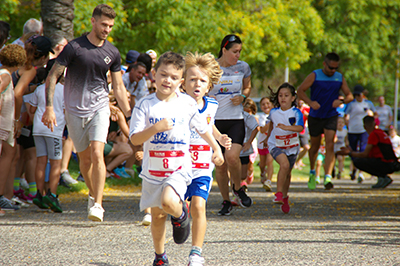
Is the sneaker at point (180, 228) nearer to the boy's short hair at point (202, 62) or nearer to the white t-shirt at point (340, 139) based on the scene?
the boy's short hair at point (202, 62)

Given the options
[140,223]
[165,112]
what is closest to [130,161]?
[140,223]

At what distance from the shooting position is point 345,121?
1719cm

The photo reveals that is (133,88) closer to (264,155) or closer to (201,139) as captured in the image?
(264,155)

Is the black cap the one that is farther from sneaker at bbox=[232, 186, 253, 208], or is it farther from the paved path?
sneaker at bbox=[232, 186, 253, 208]

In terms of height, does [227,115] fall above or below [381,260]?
above

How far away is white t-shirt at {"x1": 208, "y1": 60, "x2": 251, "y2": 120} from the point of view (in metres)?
7.75

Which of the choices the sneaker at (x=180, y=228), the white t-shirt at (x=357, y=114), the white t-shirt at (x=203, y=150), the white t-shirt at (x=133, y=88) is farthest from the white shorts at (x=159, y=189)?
the white t-shirt at (x=357, y=114)

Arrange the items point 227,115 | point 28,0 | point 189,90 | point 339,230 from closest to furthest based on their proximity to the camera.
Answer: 1. point 189,90
2. point 339,230
3. point 227,115
4. point 28,0

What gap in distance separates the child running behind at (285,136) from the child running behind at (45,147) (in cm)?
308

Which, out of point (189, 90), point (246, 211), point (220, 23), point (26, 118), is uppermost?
point (220, 23)

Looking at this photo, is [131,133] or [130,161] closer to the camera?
[131,133]

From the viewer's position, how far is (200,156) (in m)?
4.95

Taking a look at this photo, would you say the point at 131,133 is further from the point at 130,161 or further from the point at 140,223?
the point at 130,161

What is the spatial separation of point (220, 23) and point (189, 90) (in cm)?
1516
